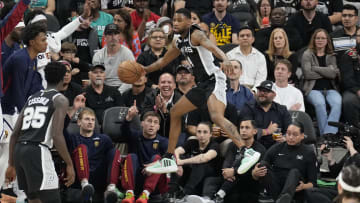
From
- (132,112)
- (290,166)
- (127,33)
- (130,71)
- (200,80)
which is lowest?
(290,166)

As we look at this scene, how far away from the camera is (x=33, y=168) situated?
8.37m

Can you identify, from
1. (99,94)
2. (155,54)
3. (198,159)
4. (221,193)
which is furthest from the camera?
(155,54)

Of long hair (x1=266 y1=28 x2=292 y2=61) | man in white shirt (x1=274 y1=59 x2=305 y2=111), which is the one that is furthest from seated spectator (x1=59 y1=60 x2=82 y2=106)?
long hair (x1=266 y1=28 x2=292 y2=61)

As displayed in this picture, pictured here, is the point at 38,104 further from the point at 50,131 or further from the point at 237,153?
the point at 237,153

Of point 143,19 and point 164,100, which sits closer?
point 164,100

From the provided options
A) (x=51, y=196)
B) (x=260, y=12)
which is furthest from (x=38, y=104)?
(x=260, y=12)

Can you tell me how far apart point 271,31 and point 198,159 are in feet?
12.1

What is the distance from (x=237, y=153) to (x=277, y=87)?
186 cm

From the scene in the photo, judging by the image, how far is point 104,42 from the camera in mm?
14172

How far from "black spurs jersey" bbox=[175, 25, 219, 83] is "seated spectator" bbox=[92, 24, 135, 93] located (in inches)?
142

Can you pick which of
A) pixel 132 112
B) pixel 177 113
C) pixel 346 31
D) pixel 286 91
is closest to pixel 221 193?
pixel 177 113

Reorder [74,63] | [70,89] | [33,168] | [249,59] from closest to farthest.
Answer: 1. [33,168]
2. [70,89]
3. [249,59]
4. [74,63]

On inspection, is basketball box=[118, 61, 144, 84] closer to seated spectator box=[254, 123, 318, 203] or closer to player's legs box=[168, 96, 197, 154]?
player's legs box=[168, 96, 197, 154]

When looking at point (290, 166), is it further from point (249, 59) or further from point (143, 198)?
point (249, 59)
